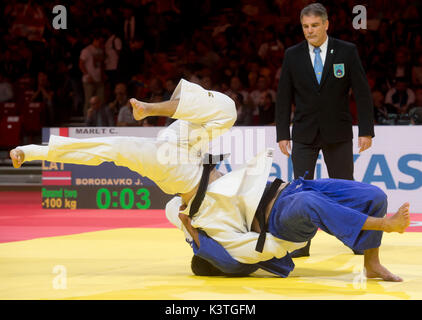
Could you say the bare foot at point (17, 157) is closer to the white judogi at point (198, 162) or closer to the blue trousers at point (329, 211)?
the white judogi at point (198, 162)

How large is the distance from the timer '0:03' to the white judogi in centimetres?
472

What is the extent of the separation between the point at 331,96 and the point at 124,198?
13.9 feet

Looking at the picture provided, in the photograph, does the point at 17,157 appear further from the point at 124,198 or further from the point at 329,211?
the point at 124,198

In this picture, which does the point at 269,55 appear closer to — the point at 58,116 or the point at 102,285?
the point at 58,116

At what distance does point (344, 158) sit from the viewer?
16.4 feet

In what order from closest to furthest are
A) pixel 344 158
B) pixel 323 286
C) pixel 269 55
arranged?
pixel 323 286 → pixel 344 158 → pixel 269 55

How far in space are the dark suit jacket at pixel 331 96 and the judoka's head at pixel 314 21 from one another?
0.20 metres

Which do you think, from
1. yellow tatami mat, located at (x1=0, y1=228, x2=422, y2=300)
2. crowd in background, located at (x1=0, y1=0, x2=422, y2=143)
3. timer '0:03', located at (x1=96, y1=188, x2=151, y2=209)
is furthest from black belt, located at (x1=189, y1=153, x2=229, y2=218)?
crowd in background, located at (x1=0, y1=0, x2=422, y2=143)

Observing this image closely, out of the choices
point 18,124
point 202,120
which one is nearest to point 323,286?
point 202,120

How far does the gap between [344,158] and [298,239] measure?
144 cm

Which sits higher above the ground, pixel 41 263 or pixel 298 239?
pixel 298 239

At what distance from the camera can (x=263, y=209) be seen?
12.6ft
